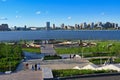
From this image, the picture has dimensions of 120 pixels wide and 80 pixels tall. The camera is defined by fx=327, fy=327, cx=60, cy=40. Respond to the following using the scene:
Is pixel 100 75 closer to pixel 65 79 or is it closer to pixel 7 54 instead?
pixel 65 79

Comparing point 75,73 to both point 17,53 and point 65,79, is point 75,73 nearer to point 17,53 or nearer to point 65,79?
point 65,79

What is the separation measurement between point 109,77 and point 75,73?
223 centimetres

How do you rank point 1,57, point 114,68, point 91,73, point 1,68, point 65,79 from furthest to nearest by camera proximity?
1. point 1,57
2. point 1,68
3. point 114,68
4. point 91,73
5. point 65,79

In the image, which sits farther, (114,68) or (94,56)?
(94,56)

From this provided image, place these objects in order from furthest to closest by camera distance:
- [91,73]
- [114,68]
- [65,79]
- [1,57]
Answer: [1,57]
[114,68]
[91,73]
[65,79]

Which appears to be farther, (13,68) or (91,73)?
(13,68)

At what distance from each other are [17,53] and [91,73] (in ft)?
69.0

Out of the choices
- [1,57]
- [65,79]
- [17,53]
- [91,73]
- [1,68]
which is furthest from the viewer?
[17,53]

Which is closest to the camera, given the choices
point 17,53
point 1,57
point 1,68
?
point 1,68

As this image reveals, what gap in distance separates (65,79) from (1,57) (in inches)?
795

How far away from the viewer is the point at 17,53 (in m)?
40.1

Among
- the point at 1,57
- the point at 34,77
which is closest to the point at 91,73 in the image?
the point at 34,77

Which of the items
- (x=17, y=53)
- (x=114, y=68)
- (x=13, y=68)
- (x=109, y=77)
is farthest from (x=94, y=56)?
(x=109, y=77)

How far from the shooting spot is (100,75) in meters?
19.7
